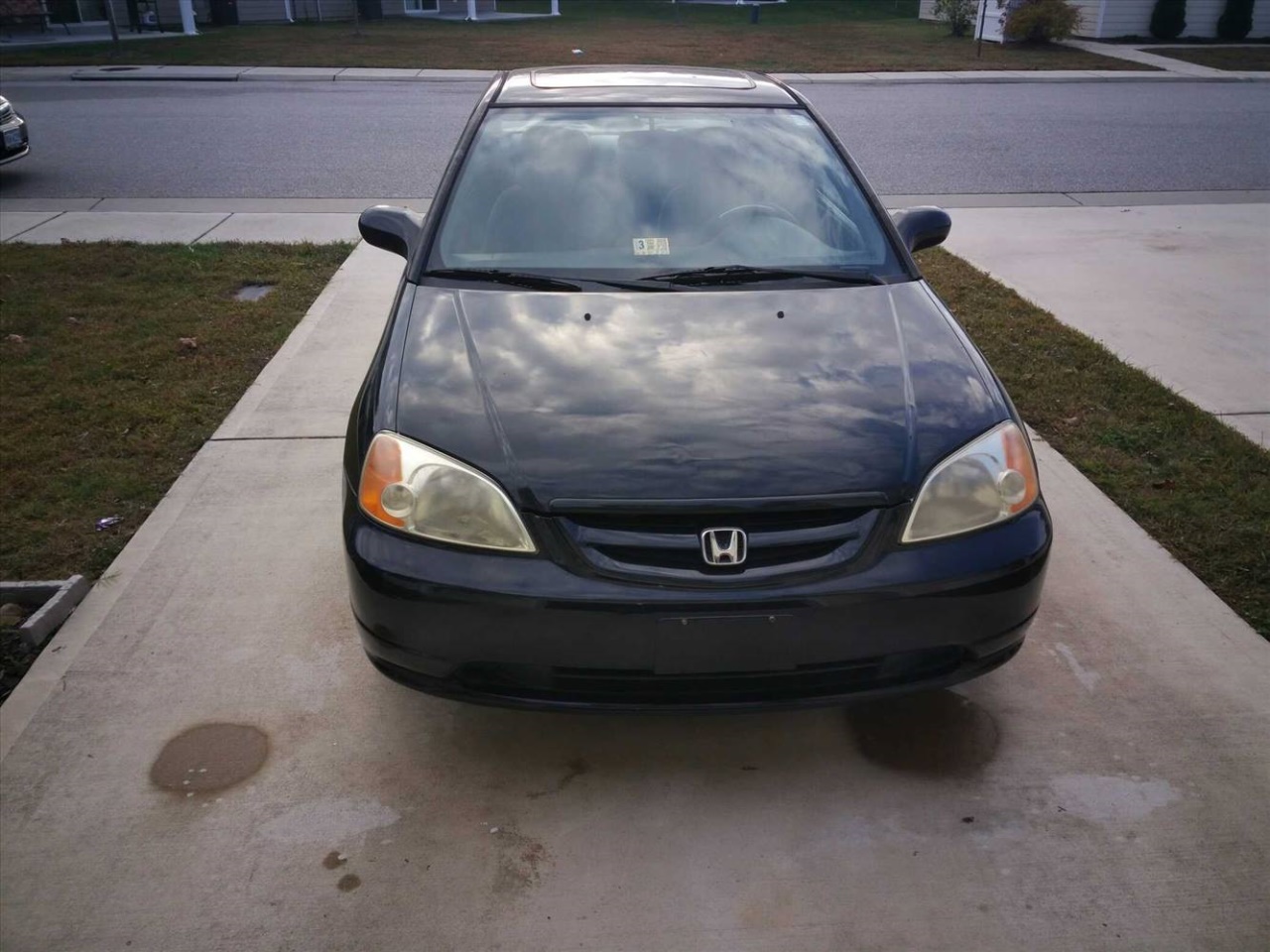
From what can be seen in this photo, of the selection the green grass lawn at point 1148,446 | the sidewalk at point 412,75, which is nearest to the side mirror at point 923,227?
the green grass lawn at point 1148,446

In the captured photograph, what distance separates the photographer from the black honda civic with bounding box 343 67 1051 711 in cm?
260

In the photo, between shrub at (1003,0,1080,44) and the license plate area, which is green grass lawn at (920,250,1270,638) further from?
shrub at (1003,0,1080,44)

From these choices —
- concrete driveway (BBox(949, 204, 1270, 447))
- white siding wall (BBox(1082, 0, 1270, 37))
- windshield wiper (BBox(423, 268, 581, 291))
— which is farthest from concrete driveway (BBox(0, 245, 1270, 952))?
white siding wall (BBox(1082, 0, 1270, 37))

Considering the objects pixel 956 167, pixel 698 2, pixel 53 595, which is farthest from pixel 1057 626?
pixel 698 2

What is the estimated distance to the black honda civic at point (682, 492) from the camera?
8.54 ft

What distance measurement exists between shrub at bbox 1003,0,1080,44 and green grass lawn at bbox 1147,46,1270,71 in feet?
5.59

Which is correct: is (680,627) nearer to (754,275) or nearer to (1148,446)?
(754,275)

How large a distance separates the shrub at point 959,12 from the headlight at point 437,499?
25916mm

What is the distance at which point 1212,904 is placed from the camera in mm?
2566

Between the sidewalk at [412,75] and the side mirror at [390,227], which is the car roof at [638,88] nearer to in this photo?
the side mirror at [390,227]

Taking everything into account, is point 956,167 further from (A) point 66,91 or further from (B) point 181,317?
(A) point 66,91

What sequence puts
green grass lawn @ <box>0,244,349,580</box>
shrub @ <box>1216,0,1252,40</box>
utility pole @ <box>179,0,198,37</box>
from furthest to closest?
utility pole @ <box>179,0,198,37</box>
shrub @ <box>1216,0,1252,40</box>
green grass lawn @ <box>0,244,349,580</box>

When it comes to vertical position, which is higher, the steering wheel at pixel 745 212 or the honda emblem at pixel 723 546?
the steering wheel at pixel 745 212

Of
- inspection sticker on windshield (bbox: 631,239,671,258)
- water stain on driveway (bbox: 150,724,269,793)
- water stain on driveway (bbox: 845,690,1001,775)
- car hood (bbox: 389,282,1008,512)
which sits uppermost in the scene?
inspection sticker on windshield (bbox: 631,239,671,258)
